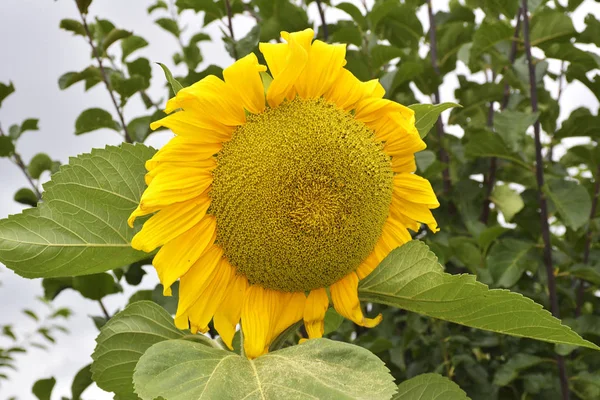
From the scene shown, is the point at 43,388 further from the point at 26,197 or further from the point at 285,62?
the point at 285,62

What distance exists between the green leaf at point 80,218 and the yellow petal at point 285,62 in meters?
0.31

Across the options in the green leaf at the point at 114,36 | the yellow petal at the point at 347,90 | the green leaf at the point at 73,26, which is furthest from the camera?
the green leaf at the point at 114,36

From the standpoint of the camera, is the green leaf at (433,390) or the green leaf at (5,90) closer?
the green leaf at (433,390)

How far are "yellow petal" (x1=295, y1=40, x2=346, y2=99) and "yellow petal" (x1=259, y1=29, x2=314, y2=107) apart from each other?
17 millimetres

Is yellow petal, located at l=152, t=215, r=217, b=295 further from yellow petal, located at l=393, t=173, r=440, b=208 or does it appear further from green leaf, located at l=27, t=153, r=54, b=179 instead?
green leaf, located at l=27, t=153, r=54, b=179

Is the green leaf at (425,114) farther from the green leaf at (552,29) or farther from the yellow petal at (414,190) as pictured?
the green leaf at (552,29)

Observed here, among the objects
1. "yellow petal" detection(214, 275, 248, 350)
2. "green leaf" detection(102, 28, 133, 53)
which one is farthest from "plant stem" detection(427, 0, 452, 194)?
"yellow petal" detection(214, 275, 248, 350)

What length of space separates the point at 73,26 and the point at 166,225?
78.9 inches

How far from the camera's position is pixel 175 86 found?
3.69ft

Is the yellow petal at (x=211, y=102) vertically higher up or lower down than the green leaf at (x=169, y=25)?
higher up

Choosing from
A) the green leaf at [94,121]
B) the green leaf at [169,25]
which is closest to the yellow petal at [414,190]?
the green leaf at [94,121]

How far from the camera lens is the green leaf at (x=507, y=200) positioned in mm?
2678

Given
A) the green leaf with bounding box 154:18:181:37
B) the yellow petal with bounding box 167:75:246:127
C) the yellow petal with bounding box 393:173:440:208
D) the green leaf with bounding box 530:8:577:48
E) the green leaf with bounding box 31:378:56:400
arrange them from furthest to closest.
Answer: the green leaf with bounding box 154:18:181:37 → the green leaf with bounding box 31:378:56:400 → the green leaf with bounding box 530:8:577:48 → the yellow petal with bounding box 393:173:440:208 → the yellow petal with bounding box 167:75:246:127

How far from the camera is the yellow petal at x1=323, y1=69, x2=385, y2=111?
1.14 m
